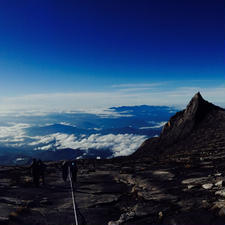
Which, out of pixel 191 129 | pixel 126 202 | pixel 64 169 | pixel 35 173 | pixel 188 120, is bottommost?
pixel 126 202

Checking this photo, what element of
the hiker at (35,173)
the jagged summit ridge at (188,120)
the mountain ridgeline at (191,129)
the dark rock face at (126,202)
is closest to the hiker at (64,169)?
the dark rock face at (126,202)

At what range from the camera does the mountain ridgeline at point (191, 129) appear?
3784 cm

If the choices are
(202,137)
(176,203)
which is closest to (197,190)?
(176,203)

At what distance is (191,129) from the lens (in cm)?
4375

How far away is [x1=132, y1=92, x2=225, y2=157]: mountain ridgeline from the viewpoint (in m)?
37.8

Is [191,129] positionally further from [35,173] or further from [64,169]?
[64,169]

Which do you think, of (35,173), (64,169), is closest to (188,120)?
(35,173)

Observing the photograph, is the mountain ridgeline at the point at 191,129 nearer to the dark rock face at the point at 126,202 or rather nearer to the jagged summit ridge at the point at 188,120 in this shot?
the jagged summit ridge at the point at 188,120

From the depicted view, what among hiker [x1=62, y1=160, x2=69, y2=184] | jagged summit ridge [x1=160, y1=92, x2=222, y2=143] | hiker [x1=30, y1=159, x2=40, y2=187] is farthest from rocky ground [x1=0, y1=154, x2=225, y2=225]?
jagged summit ridge [x1=160, y1=92, x2=222, y2=143]

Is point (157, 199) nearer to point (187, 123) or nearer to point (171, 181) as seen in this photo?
point (171, 181)

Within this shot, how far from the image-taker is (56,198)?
12.8 metres

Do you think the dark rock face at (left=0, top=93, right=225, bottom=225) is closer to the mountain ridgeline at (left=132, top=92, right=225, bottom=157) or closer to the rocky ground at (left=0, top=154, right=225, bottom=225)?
the rocky ground at (left=0, top=154, right=225, bottom=225)

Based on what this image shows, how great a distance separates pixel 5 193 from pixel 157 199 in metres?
10.2

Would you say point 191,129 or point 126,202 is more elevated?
point 191,129
